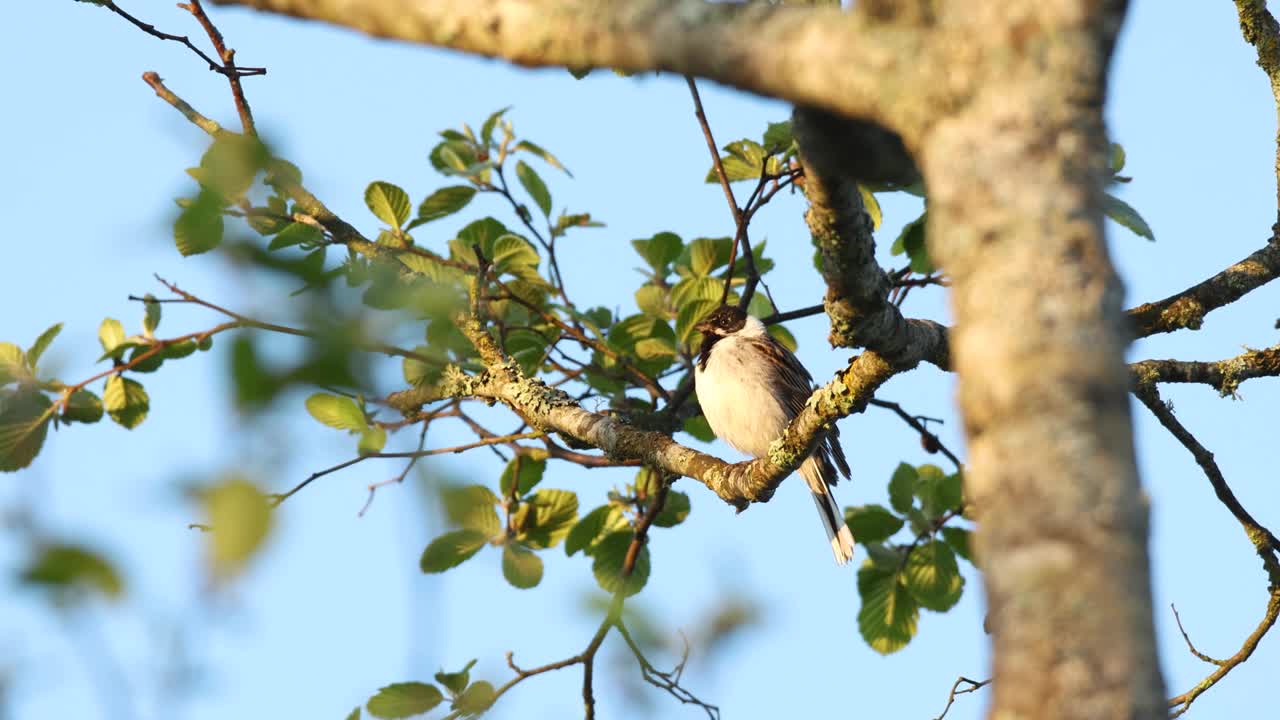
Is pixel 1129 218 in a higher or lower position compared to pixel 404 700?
higher

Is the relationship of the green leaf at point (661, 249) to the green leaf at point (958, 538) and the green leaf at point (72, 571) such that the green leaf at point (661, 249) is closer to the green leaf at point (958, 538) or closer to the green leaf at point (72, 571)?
the green leaf at point (958, 538)

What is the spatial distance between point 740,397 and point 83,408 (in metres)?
3.61

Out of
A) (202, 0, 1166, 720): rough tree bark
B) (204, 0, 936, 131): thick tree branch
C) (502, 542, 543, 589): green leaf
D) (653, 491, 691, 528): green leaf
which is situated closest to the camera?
(202, 0, 1166, 720): rough tree bark

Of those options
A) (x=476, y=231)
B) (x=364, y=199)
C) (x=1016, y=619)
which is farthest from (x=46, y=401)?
(x=1016, y=619)

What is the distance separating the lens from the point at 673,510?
594 centimetres

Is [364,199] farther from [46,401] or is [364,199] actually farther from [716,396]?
[716,396]

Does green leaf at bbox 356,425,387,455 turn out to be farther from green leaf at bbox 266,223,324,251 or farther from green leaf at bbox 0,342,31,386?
green leaf at bbox 0,342,31,386

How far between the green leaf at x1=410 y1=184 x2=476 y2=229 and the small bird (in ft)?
5.74

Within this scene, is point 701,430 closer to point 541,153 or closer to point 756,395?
point 756,395

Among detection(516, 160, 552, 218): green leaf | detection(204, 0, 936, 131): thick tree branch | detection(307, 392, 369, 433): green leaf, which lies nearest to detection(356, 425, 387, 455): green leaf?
detection(307, 392, 369, 433): green leaf

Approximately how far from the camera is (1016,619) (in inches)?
56.0

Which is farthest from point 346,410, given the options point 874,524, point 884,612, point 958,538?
point 884,612

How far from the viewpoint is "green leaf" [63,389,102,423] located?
503cm

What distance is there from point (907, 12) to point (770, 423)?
5.44 metres
